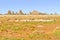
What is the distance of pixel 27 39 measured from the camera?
42.6ft

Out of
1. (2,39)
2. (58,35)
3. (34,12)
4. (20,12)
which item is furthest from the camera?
(20,12)

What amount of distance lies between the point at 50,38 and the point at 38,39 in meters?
1.10

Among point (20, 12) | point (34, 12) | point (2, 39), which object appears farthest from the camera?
point (20, 12)

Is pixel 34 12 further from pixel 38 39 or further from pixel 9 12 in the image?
pixel 38 39

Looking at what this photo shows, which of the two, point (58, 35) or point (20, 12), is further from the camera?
point (20, 12)

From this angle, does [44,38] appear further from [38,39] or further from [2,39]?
[2,39]

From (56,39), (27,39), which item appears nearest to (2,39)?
(27,39)

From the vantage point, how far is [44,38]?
43.0ft

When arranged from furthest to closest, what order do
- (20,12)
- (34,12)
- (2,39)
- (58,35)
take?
(20,12) < (34,12) < (58,35) < (2,39)

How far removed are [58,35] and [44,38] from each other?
63.4 inches

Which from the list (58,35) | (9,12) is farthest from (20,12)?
(58,35)

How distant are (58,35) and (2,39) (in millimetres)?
4722

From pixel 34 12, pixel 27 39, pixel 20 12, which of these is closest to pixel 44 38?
pixel 27 39

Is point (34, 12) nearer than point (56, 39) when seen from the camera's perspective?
No
